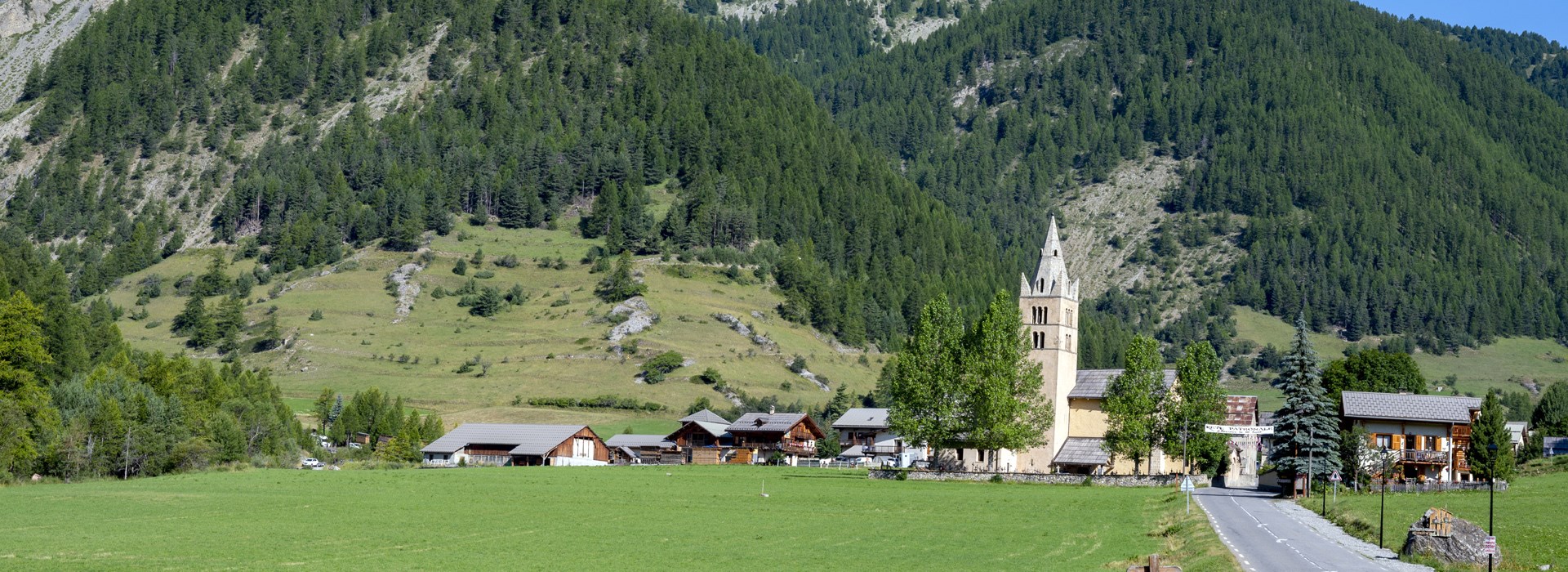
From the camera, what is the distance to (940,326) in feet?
372

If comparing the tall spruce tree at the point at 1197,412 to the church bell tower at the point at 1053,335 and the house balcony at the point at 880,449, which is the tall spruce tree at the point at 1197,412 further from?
the house balcony at the point at 880,449

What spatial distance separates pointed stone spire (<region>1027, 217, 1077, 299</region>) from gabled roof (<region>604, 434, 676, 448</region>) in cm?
4361

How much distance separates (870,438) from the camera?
155 m

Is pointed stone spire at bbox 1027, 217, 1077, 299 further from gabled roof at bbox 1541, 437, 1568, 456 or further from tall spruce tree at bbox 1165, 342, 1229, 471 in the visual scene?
gabled roof at bbox 1541, 437, 1568, 456

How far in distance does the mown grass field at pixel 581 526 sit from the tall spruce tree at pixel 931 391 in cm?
1284

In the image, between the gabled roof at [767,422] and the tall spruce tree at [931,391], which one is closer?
the tall spruce tree at [931,391]

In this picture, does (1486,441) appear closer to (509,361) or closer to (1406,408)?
(1406,408)

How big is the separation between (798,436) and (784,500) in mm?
79765

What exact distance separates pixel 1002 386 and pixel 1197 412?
45.4 feet

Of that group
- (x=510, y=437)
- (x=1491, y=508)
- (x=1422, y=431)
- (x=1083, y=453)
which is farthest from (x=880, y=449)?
(x=1491, y=508)

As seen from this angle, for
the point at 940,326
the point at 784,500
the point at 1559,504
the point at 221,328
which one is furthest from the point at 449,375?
the point at 1559,504

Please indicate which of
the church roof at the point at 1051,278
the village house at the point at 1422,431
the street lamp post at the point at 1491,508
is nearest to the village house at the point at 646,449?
the church roof at the point at 1051,278

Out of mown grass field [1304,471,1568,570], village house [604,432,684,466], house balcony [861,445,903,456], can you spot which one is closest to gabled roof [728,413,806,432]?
village house [604,432,684,466]

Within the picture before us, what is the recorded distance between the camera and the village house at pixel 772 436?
15556 cm
